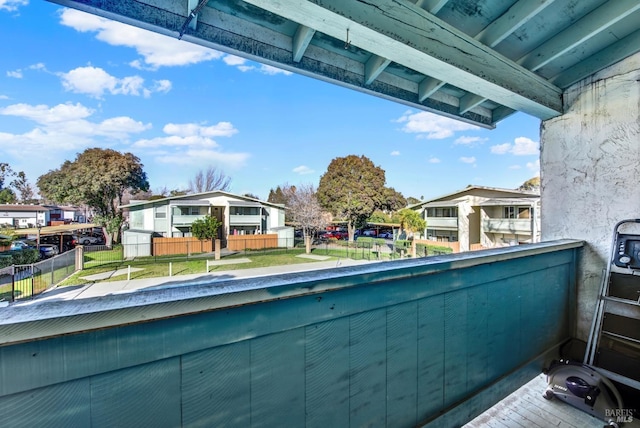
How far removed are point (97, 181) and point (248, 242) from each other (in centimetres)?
882

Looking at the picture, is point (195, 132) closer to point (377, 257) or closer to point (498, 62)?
point (377, 257)

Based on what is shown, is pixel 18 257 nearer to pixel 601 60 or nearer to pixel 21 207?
pixel 21 207

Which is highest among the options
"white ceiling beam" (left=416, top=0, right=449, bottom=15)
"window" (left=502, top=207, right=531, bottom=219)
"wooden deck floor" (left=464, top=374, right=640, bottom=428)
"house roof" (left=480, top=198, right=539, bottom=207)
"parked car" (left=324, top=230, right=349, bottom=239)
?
"white ceiling beam" (left=416, top=0, right=449, bottom=15)

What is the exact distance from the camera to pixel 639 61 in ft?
5.82

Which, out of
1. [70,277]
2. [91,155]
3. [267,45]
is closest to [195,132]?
[91,155]

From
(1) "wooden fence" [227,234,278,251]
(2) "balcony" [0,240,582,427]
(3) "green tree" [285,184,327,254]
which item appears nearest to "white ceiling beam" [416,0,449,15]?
(2) "balcony" [0,240,582,427]

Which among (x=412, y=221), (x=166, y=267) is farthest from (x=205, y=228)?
A: (x=412, y=221)

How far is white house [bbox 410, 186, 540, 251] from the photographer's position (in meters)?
10.9

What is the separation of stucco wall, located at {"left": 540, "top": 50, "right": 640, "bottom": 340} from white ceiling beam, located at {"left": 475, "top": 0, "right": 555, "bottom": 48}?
1022mm

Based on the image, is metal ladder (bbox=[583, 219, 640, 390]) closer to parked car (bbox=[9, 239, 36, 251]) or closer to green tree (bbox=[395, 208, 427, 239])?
green tree (bbox=[395, 208, 427, 239])

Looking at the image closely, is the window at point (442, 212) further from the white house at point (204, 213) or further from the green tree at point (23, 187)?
the green tree at point (23, 187)

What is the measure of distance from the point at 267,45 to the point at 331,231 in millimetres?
22003

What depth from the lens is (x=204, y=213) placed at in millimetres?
16438

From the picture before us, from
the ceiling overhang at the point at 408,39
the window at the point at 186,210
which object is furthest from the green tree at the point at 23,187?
the ceiling overhang at the point at 408,39
